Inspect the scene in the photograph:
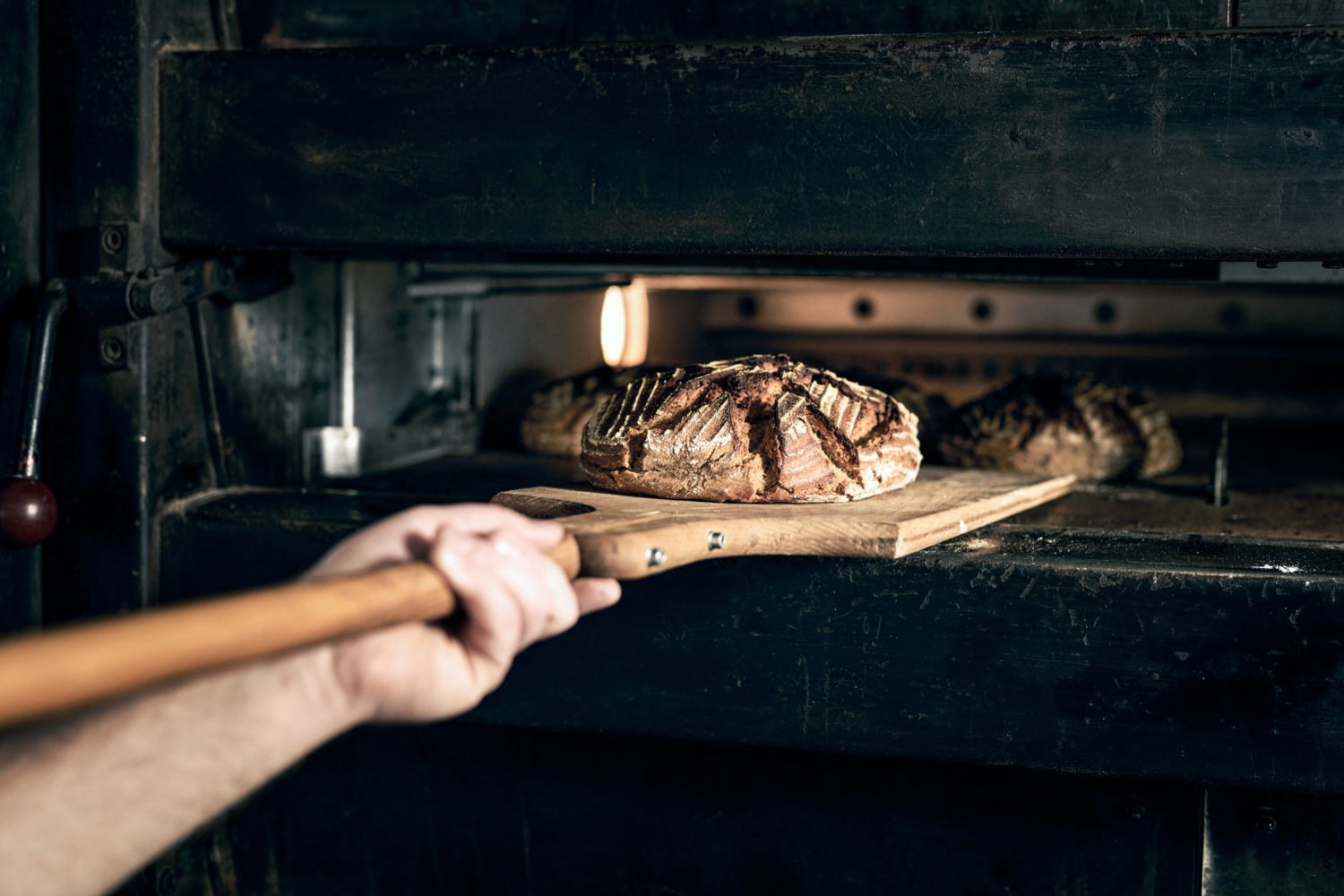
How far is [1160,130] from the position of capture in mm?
1438

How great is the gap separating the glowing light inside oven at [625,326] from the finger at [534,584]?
2076 mm

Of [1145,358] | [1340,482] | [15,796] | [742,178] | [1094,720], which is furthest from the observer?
[1145,358]

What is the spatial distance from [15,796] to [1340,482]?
88.6 inches

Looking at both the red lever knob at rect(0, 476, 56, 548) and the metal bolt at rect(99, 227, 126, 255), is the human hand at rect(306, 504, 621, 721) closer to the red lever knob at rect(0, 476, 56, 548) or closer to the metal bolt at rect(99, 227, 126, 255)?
the red lever knob at rect(0, 476, 56, 548)

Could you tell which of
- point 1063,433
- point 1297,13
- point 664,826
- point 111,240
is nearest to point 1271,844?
point 664,826

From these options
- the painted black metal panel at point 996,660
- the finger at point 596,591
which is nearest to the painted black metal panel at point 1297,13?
the painted black metal panel at point 996,660

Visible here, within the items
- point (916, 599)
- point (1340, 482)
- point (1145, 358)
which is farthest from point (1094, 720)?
point (1145, 358)

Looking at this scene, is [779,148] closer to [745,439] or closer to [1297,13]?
[745,439]

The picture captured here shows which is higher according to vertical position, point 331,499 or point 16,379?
point 16,379

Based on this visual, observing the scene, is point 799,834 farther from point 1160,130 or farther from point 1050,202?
point 1160,130

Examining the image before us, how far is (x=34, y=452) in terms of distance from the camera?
153 centimetres

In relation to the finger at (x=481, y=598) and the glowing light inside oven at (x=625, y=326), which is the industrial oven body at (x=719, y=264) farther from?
the glowing light inside oven at (x=625, y=326)

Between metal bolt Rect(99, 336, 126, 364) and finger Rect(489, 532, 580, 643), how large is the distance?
970 millimetres

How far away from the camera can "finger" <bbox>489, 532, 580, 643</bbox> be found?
2.96ft
